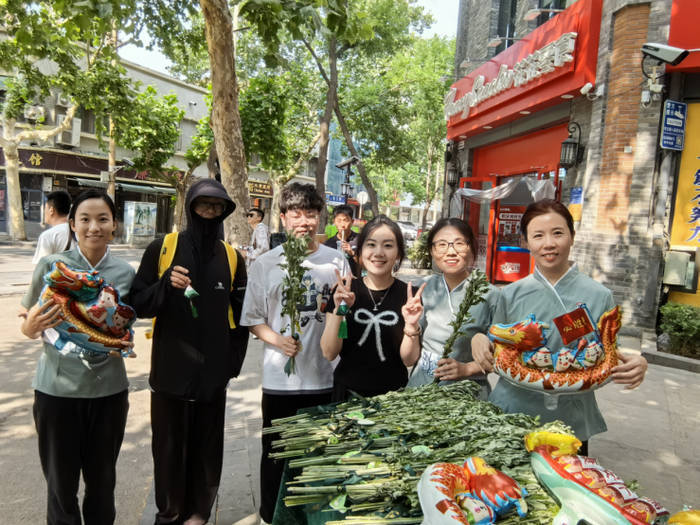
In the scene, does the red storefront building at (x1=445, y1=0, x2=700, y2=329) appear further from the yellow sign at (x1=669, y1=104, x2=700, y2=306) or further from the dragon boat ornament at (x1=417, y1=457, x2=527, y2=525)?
the dragon boat ornament at (x1=417, y1=457, x2=527, y2=525)

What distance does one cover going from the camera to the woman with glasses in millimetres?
2506

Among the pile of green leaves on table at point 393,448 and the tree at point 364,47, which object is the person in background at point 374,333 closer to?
the pile of green leaves on table at point 393,448

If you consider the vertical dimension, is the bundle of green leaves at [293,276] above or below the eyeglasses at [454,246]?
below

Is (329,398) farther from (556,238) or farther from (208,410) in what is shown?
(556,238)

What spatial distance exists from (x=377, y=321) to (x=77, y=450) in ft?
5.27

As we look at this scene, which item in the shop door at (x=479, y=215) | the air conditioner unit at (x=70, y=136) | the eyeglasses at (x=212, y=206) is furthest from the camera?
the air conditioner unit at (x=70, y=136)

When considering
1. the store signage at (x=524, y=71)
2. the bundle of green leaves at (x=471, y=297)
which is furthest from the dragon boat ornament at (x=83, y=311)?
the store signage at (x=524, y=71)

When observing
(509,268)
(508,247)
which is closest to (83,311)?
(509,268)

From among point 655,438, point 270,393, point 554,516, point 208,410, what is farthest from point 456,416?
point 655,438

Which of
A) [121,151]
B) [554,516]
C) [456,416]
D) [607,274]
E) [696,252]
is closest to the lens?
[554,516]

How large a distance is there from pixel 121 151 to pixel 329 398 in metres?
27.5

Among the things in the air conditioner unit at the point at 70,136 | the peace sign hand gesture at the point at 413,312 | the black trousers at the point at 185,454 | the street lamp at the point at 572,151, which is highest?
the air conditioner unit at the point at 70,136

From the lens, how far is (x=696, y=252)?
791 centimetres

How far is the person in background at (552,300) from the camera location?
223cm
